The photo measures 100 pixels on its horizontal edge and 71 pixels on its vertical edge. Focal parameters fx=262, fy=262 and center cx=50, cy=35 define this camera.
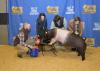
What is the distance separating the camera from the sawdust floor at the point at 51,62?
16.0ft

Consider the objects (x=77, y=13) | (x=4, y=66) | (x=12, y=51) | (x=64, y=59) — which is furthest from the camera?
(x=77, y=13)

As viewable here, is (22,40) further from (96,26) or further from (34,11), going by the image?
(96,26)

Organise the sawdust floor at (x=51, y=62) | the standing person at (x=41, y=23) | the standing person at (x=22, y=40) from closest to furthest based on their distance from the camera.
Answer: the sawdust floor at (x=51, y=62), the standing person at (x=22, y=40), the standing person at (x=41, y=23)

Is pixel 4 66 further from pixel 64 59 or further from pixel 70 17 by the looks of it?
pixel 70 17

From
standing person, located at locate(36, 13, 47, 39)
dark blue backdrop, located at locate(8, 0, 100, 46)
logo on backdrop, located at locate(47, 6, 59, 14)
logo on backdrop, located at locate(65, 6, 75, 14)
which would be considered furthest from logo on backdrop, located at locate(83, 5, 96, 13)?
standing person, located at locate(36, 13, 47, 39)

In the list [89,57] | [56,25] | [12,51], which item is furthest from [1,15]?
[89,57]

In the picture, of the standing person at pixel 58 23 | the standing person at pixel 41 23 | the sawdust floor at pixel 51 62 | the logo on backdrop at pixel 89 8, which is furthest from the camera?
the logo on backdrop at pixel 89 8

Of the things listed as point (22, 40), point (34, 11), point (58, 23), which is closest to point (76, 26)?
point (58, 23)

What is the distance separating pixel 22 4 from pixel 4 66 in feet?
6.79

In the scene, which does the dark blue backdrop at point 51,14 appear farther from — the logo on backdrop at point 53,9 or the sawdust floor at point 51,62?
the sawdust floor at point 51,62

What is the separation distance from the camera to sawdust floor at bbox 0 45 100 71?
16.0 ft

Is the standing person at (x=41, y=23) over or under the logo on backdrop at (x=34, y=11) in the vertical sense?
under

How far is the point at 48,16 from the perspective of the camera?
656 cm

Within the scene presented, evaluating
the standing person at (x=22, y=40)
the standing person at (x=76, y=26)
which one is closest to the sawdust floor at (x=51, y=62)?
the standing person at (x=22, y=40)
